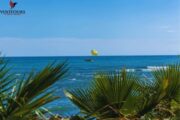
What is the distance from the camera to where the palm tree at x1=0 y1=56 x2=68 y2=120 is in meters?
3.55

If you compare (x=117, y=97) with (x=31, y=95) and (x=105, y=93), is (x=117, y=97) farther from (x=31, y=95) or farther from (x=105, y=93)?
(x=31, y=95)

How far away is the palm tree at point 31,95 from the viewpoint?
3.55 m

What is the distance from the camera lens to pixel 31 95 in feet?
11.9

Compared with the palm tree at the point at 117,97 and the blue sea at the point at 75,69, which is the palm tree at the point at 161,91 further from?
the blue sea at the point at 75,69

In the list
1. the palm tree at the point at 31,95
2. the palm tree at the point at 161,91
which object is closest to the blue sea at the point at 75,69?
the palm tree at the point at 31,95

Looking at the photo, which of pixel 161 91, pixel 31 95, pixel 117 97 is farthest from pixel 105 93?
pixel 31 95

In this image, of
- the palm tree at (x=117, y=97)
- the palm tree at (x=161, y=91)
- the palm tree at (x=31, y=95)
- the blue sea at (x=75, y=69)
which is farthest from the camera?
the palm tree at (x=161, y=91)

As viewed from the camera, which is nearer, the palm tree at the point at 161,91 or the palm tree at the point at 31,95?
the palm tree at the point at 31,95

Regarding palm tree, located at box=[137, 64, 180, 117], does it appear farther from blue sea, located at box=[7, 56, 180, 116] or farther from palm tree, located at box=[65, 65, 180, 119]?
blue sea, located at box=[7, 56, 180, 116]

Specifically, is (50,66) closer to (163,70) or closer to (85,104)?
(85,104)

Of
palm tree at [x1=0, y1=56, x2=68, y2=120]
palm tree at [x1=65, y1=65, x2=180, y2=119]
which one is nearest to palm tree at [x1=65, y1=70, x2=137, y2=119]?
palm tree at [x1=65, y1=65, x2=180, y2=119]

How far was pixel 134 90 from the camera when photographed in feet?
18.1

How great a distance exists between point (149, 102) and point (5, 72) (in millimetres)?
2193

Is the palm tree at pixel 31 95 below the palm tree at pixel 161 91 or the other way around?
the other way around
